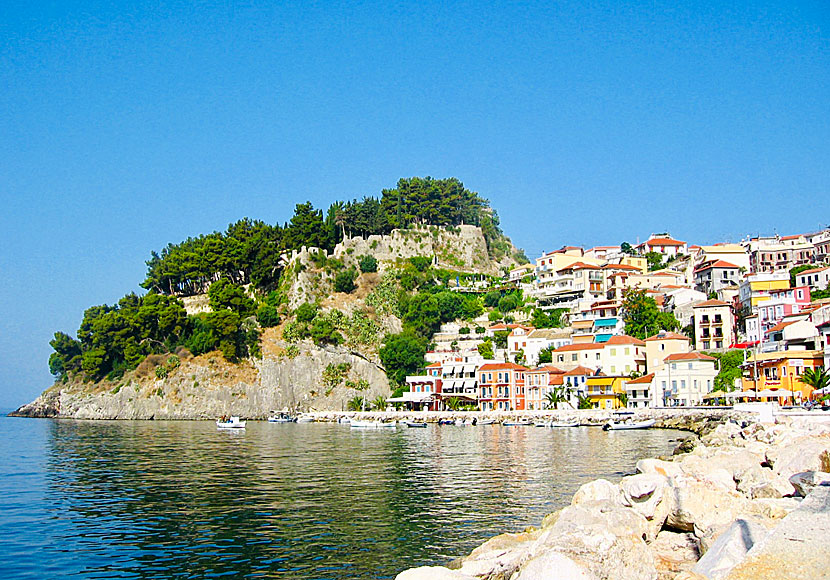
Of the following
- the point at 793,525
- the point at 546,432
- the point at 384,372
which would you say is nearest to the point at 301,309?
the point at 384,372

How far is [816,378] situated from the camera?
4497cm

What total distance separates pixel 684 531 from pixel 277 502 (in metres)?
12.3

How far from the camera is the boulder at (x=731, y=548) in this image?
7293 millimetres

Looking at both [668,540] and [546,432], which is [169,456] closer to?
[546,432]

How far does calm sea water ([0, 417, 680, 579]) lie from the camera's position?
47.5 feet

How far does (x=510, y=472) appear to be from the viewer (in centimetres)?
2683

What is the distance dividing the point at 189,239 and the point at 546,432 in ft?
204

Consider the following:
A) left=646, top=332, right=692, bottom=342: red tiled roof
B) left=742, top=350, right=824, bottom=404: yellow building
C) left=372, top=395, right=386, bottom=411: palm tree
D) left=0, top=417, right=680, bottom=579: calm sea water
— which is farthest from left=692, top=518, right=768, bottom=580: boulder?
left=372, top=395, right=386, bottom=411: palm tree

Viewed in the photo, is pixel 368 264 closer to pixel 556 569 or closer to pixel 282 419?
pixel 282 419

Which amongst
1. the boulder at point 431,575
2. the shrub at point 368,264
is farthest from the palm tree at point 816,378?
the shrub at point 368,264

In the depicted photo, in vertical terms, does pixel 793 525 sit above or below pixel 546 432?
above

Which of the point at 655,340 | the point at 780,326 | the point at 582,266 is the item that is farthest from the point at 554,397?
the point at 582,266

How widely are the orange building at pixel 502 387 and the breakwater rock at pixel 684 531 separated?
145 feet

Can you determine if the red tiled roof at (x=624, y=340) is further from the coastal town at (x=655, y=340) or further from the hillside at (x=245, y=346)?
the hillside at (x=245, y=346)
